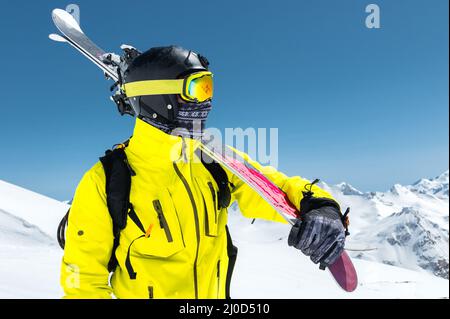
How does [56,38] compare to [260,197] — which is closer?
[260,197]

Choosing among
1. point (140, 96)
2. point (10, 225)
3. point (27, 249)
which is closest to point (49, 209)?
point (10, 225)

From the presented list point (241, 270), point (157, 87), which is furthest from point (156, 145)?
point (241, 270)

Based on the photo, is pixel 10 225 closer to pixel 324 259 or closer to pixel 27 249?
pixel 27 249

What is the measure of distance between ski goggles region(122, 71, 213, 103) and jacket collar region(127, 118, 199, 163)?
285 mm

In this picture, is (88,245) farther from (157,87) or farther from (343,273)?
(343,273)

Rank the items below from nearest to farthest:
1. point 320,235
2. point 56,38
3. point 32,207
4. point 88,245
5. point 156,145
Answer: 1. point 88,245
2. point 320,235
3. point 156,145
4. point 56,38
5. point 32,207

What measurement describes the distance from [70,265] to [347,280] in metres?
2.15

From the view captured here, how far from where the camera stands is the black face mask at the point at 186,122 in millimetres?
3369

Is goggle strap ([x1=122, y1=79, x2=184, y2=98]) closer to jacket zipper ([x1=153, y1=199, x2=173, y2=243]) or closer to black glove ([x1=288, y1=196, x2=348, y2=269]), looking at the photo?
jacket zipper ([x1=153, y1=199, x2=173, y2=243])

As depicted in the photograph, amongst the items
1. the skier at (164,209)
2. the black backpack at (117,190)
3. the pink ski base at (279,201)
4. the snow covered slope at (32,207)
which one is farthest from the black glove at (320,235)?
the snow covered slope at (32,207)

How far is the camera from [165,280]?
121 inches

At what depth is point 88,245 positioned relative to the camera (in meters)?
2.81

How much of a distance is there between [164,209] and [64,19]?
4094 mm

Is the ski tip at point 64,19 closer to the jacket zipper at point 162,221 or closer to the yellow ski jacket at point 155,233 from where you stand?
the yellow ski jacket at point 155,233
